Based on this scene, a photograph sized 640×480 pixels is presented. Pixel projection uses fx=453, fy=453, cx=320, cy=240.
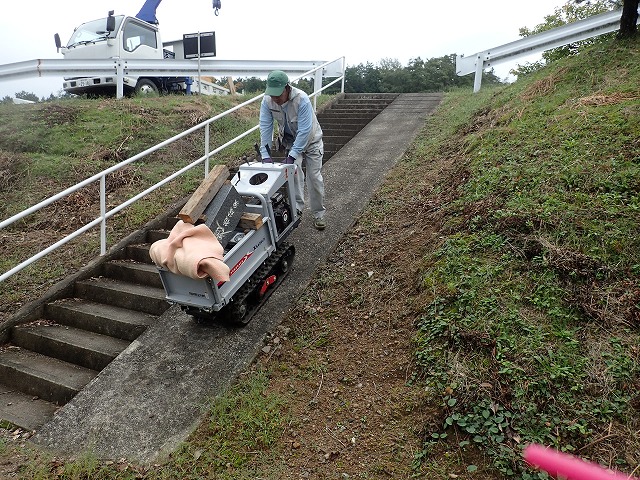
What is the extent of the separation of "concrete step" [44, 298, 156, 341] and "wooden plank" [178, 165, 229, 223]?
1506 millimetres

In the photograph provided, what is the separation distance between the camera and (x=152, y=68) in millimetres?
10852

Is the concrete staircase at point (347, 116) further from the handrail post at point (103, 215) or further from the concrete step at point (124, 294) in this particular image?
the concrete step at point (124, 294)

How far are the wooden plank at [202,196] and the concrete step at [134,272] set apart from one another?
162 centimetres

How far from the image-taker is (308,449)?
120 inches

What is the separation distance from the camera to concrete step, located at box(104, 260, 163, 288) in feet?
16.1

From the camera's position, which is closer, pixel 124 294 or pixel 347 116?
pixel 124 294

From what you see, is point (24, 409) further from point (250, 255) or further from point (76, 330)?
point (250, 255)

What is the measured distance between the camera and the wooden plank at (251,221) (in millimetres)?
4004

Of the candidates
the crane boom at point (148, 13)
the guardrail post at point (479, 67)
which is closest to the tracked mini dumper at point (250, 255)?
the guardrail post at point (479, 67)

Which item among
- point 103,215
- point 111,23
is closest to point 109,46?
point 111,23

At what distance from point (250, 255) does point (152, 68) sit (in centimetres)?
872

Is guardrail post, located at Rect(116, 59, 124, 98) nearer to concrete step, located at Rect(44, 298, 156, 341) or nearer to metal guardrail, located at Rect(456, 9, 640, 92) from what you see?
concrete step, located at Rect(44, 298, 156, 341)

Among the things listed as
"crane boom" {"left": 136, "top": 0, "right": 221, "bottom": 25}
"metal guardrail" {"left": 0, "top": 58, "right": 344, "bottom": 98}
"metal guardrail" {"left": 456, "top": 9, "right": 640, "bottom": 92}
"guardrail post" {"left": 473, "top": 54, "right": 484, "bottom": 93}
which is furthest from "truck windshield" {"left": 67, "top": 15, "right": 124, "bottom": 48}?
"guardrail post" {"left": 473, "top": 54, "right": 484, "bottom": 93}

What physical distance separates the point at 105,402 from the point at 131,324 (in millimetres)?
916
